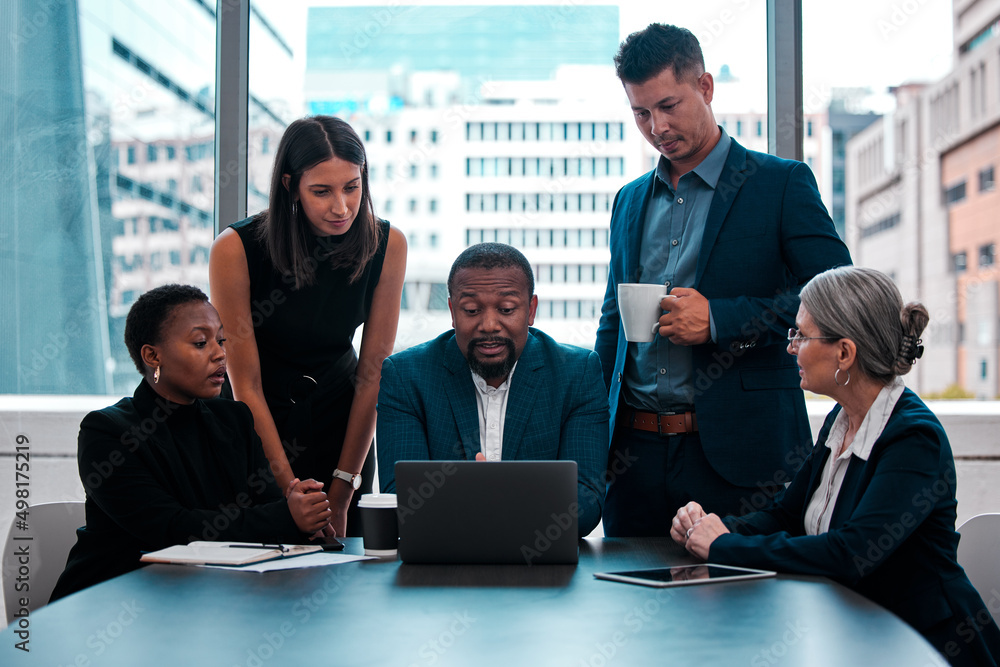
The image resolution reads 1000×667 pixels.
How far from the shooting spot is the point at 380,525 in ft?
5.47

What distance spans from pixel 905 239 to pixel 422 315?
6.17 ft

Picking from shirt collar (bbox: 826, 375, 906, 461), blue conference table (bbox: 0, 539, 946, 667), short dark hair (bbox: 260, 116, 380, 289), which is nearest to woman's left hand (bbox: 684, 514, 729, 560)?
blue conference table (bbox: 0, 539, 946, 667)

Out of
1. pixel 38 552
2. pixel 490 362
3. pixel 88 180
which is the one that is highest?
pixel 88 180

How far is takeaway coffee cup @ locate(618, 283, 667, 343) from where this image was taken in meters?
1.97

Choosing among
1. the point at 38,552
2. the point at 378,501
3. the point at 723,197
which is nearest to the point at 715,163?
the point at 723,197

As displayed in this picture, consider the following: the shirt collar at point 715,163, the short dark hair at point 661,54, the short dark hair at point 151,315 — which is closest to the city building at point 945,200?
the shirt collar at point 715,163

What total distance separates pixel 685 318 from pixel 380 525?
2.82 ft

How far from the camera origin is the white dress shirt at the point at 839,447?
5.62 feet

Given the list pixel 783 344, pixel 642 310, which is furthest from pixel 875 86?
pixel 642 310

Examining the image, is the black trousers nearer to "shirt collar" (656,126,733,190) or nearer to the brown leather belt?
the brown leather belt

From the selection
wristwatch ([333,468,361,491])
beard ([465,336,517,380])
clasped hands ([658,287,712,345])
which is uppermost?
clasped hands ([658,287,712,345])

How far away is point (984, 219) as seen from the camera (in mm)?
3293

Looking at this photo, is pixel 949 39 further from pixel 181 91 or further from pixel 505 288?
pixel 181 91

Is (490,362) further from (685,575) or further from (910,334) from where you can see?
(910,334)
